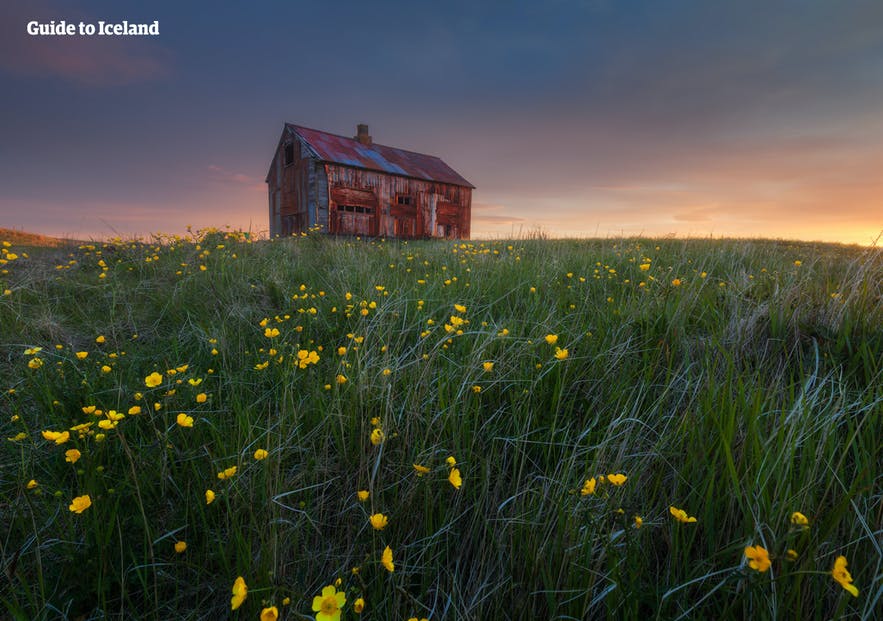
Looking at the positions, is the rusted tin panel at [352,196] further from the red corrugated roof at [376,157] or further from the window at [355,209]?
the red corrugated roof at [376,157]

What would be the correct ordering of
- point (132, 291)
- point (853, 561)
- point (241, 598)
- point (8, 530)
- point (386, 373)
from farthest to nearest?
point (132, 291) → point (386, 373) → point (8, 530) → point (853, 561) → point (241, 598)

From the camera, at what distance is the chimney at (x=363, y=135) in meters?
21.6

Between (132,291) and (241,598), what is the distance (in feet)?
16.3

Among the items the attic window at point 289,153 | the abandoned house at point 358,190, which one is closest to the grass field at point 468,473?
the abandoned house at point 358,190

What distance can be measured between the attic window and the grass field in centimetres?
1800

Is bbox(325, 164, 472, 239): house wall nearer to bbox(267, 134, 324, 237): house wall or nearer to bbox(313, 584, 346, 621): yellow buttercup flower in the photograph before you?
bbox(267, 134, 324, 237): house wall

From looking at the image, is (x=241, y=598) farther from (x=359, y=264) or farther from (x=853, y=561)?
(x=359, y=264)

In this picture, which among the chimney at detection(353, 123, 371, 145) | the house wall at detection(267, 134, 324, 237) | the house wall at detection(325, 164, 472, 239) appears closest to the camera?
the house wall at detection(267, 134, 324, 237)

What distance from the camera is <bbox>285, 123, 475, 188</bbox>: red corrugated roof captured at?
17812 millimetres

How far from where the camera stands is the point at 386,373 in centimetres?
187

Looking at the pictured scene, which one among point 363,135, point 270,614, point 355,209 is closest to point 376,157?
point 363,135

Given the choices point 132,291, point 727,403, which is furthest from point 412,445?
point 132,291

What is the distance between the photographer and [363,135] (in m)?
21.7

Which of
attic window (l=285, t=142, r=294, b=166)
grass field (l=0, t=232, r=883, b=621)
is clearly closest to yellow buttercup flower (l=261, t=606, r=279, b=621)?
grass field (l=0, t=232, r=883, b=621)
